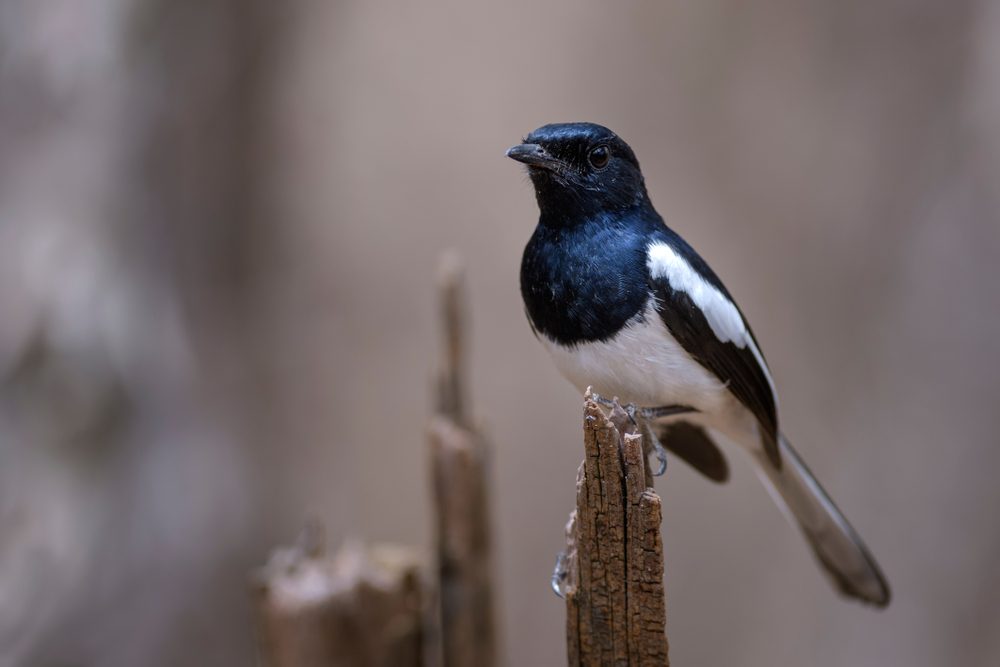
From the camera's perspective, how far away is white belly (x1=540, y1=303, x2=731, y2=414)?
2188 mm

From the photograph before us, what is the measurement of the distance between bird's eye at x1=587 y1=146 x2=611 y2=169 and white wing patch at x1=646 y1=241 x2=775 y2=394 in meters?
0.22

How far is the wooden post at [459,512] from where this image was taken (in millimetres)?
2914

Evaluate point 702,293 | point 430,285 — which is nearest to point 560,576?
point 702,293

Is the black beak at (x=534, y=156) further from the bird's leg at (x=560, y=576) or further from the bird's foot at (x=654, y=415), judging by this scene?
the bird's leg at (x=560, y=576)

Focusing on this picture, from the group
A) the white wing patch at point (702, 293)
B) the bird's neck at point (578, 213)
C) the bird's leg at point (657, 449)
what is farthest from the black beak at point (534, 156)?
the bird's leg at point (657, 449)

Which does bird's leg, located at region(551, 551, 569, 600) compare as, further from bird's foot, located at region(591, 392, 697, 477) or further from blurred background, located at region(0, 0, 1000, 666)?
blurred background, located at region(0, 0, 1000, 666)

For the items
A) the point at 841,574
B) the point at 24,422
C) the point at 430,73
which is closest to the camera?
the point at 841,574

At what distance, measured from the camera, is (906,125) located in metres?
3.98

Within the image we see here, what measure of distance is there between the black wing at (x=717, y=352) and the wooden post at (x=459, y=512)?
0.87m

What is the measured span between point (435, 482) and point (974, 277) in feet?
7.80

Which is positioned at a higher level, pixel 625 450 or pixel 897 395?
pixel 897 395

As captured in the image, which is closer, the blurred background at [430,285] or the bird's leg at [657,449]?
the bird's leg at [657,449]

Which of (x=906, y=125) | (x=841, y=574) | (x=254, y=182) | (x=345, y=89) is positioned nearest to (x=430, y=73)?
(x=345, y=89)

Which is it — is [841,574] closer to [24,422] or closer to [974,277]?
[974,277]
